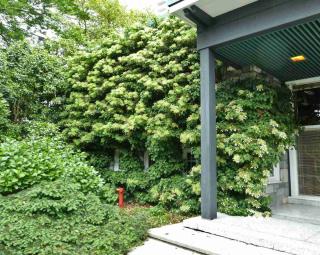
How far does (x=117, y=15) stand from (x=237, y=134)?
1516 cm

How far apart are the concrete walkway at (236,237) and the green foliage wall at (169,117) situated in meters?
0.62

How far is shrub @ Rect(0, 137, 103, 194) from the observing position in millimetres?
4715

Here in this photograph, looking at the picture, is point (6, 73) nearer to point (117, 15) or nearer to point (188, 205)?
point (188, 205)

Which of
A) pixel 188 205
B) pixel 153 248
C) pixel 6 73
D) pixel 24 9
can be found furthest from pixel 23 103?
pixel 153 248

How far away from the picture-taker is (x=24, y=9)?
37.0 feet

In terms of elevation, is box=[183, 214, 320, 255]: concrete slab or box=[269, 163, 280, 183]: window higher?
box=[269, 163, 280, 183]: window

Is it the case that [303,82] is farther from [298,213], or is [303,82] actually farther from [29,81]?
[29,81]

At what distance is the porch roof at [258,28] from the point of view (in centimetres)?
385

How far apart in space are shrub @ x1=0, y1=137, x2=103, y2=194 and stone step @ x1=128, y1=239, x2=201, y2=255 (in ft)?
6.17

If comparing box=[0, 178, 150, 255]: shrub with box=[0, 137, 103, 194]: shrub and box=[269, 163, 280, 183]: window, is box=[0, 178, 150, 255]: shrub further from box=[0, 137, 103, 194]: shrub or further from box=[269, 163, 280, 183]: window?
box=[269, 163, 280, 183]: window

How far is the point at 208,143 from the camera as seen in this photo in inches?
183

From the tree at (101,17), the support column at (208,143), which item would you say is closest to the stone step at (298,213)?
the support column at (208,143)

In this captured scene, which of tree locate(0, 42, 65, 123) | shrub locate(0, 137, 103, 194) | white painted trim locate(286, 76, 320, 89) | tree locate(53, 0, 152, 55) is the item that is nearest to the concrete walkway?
shrub locate(0, 137, 103, 194)

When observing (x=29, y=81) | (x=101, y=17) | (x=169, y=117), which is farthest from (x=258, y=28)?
(x=101, y=17)
